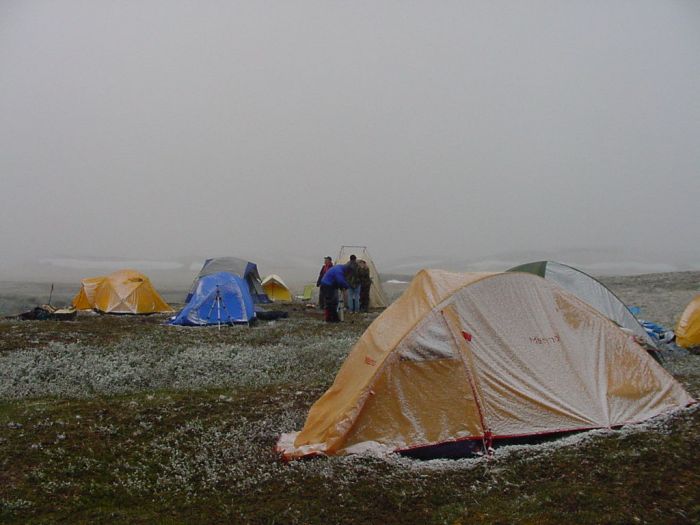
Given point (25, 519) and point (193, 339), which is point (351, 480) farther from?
point (193, 339)

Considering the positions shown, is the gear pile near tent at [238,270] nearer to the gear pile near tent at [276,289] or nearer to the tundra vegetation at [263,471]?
the gear pile near tent at [276,289]

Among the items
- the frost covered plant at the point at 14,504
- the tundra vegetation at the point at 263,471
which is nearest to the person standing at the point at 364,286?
the tundra vegetation at the point at 263,471

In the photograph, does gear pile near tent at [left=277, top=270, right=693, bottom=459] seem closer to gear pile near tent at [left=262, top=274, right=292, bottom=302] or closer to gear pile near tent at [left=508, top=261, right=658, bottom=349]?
gear pile near tent at [left=508, top=261, right=658, bottom=349]

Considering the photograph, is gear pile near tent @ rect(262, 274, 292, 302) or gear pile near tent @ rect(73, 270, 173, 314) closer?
gear pile near tent @ rect(73, 270, 173, 314)

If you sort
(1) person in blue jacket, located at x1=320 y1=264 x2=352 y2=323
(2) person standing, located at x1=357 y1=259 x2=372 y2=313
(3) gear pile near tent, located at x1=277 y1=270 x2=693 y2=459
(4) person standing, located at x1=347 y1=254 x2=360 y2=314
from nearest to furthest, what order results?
1. (3) gear pile near tent, located at x1=277 y1=270 x2=693 y2=459
2. (1) person in blue jacket, located at x1=320 y1=264 x2=352 y2=323
3. (4) person standing, located at x1=347 y1=254 x2=360 y2=314
4. (2) person standing, located at x1=357 y1=259 x2=372 y2=313

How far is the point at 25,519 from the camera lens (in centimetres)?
557

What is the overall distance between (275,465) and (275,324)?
44.0 feet

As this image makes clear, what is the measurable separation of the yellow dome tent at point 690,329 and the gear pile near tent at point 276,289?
23.0 meters

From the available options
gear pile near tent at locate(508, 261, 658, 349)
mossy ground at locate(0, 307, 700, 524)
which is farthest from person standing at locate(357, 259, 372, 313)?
mossy ground at locate(0, 307, 700, 524)

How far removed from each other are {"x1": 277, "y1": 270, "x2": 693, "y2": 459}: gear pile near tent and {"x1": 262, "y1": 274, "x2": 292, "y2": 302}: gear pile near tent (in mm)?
26074

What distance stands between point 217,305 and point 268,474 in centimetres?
1353

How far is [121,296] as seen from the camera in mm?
25016

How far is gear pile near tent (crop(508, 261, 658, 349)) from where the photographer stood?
568 inches

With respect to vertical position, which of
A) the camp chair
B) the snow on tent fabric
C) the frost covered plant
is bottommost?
the camp chair
